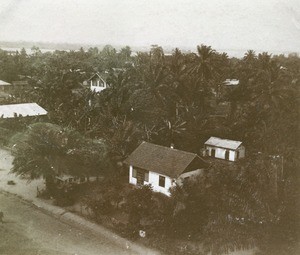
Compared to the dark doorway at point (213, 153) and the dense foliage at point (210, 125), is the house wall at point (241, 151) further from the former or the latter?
the dark doorway at point (213, 153)

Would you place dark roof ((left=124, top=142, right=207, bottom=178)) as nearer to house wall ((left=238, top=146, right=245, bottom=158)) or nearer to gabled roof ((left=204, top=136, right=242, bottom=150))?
gabled roof ((left=204, top=136, right=242, bottom=150))

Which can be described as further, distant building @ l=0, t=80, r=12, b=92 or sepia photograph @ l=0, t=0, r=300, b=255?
distant building @ l=0, t=80, r=12, b=92

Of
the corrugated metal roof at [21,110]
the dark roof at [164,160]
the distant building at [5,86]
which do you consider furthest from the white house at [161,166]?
the distant building at [5,86]

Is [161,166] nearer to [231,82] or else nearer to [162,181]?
[162,181]

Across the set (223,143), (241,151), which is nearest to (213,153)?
(223,143)

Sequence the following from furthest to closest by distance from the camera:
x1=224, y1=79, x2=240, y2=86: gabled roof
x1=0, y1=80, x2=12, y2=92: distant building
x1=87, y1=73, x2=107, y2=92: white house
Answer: x1=0, y1=80, x2=12, y2=92: distant building → x1=224, y1=79, x2=240, y2=86: gabled roof → x1=87, y1=73, x2=107, y2=92: white house

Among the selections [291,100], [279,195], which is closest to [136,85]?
[291,100]

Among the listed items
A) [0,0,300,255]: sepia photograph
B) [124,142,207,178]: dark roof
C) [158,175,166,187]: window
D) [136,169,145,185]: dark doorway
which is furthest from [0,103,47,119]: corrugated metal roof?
[158,175,166,187]: window

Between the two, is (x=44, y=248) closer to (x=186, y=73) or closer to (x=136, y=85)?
(x=136, y=85)

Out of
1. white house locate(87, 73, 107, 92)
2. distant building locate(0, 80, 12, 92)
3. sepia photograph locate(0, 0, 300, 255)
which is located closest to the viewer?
sepia photograph locate(0, 0, 300, 255)
